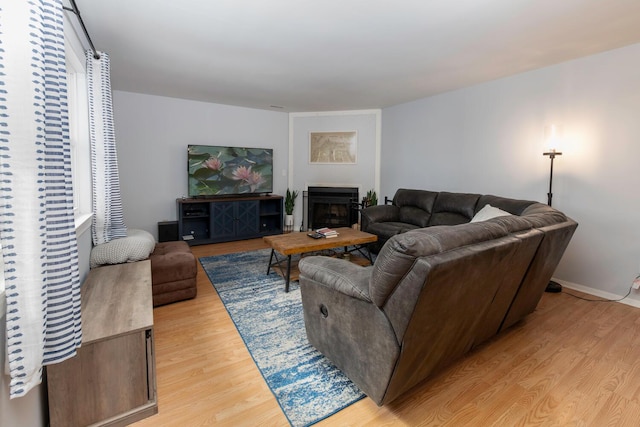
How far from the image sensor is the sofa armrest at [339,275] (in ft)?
5.13

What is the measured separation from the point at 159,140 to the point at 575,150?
5.62 m

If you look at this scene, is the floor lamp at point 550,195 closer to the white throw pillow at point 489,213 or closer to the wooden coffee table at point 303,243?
the white throw pillow at point 489,213

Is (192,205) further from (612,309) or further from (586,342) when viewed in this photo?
(612,309)

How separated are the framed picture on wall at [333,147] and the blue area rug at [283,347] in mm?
3079

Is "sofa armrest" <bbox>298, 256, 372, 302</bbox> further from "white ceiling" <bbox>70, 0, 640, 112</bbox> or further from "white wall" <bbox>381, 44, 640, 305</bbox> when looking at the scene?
"white wall" <bbox>381, 44, 640, 305</bbox>

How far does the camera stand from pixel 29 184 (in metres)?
0.94

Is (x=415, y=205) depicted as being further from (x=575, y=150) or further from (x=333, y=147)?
(x=333, y=147)

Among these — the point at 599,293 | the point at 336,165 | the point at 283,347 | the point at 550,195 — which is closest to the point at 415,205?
the point at 550,195

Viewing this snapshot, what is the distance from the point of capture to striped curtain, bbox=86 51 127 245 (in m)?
2.62

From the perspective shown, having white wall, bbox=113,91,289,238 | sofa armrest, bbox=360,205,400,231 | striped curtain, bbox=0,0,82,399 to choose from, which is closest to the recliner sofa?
striped curtain, bbox=0,0,82,399

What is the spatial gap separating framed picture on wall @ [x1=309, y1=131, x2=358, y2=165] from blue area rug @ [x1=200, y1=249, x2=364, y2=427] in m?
3.08

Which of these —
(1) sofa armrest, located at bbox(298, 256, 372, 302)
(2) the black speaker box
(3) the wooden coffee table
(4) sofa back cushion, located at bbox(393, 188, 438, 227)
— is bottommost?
(2) the black speaker box

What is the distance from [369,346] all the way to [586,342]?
1922 millimetres

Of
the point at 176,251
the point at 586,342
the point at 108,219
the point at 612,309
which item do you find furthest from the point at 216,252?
the point at 612,309
